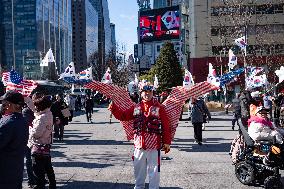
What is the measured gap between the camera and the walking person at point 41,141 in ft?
24.2

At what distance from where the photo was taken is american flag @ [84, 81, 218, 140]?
7.09 m

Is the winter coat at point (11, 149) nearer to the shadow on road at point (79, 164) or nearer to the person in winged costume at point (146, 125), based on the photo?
the person in winged costume at point (146, 125)

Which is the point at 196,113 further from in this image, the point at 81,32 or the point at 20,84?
the point at 81,32

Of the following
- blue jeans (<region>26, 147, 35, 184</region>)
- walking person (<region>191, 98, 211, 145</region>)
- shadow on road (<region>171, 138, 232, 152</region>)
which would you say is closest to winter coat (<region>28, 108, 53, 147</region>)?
blue jeans (<region>26, 147, 35, 184</region>)

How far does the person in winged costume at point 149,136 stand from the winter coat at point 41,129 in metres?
1.23

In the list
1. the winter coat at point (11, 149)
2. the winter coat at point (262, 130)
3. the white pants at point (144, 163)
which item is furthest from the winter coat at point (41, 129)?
the winter coat at point (262, 130)

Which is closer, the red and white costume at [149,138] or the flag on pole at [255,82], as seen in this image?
the red and white costume at [149,138]

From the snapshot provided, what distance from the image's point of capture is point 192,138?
1612 centimetres

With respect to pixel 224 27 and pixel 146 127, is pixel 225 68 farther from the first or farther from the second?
pixel 146 127

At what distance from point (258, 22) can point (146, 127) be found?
5614cm

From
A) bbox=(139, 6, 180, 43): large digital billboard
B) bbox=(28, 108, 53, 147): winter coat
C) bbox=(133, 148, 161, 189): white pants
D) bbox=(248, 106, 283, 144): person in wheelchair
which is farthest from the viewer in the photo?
bbox=(139, 6, 180, 43): large digital billboard

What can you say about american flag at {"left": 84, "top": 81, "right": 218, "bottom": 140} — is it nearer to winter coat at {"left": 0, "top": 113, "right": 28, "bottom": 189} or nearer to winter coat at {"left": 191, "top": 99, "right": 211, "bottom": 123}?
winter coat at {"left": 0, "top": 113, "right": 28, "bottom": 189}

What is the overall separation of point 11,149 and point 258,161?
476 cm

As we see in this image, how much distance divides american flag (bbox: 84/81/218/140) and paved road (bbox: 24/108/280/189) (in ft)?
4.89
